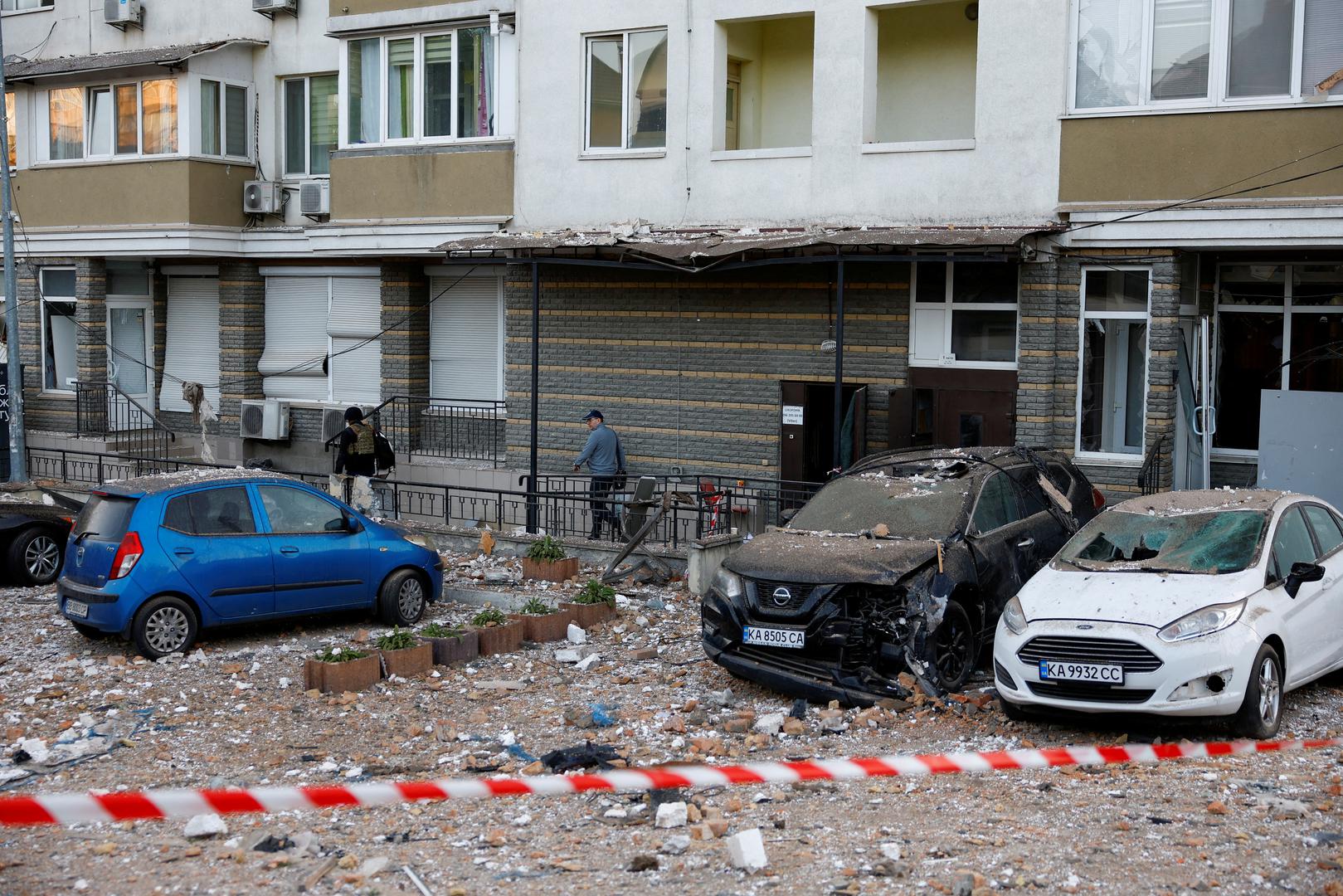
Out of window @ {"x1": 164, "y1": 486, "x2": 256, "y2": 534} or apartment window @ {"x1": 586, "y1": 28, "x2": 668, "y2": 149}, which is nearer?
window @ {"x1": 164, "y1": 486, "x2": 256, "y2": 534}

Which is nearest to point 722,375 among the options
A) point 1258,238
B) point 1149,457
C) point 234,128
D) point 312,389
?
point 1149,457

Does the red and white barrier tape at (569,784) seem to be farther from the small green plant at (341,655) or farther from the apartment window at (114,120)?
the apartment window at (114,120)

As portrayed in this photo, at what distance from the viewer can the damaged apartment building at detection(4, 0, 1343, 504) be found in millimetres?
14711

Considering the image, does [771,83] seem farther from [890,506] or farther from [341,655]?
[341,655]

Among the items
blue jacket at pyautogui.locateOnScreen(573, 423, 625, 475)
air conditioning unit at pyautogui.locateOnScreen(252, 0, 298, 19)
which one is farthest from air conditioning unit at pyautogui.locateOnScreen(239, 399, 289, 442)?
blue jacket at pyautogui.locateOnScreen(573, 423, 625, 475)

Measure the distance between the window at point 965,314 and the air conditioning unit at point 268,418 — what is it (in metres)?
10.8

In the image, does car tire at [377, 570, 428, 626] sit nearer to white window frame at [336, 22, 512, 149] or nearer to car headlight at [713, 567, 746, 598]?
car headlight at [713, 567, 746, 598]

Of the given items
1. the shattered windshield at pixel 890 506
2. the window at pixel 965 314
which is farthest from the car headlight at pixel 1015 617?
the window at pixel 965 314

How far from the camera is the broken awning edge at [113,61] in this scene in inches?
835

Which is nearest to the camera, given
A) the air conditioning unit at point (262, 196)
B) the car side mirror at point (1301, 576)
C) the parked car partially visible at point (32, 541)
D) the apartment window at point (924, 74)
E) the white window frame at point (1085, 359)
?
the car side mirror at point (1301, 576)

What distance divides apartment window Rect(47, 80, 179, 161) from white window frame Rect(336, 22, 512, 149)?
338 cm

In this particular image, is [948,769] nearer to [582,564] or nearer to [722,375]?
[582,564]

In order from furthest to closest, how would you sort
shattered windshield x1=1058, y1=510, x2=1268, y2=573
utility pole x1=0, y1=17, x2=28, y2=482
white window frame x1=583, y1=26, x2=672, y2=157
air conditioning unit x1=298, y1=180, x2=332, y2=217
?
1. air conditioning unit x1=298, y1=180, x2=332, y2=217
2. utility pole x1=0, y1=17, x2=28, y2=482
3. white window frame x1=583, y1=26, x2=672, y2=157
4. shattered windshield x1=1058, y1=510, x2=1268, y2=573

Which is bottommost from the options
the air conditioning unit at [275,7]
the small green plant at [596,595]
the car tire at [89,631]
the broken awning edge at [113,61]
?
the car tire at [89,631]
